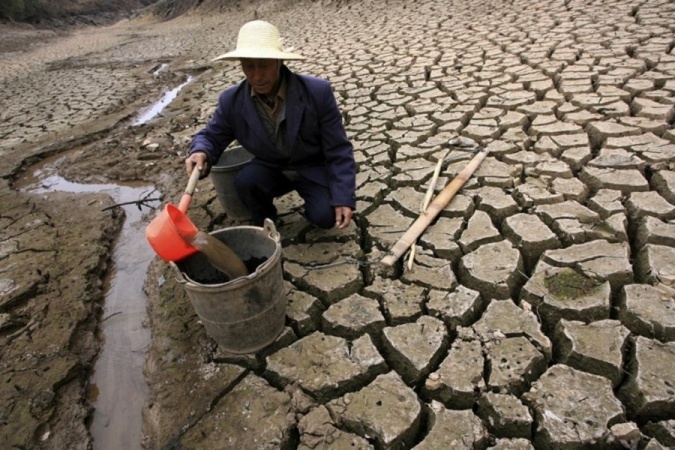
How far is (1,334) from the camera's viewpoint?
2398 mm

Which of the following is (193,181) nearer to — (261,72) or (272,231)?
(272,231)

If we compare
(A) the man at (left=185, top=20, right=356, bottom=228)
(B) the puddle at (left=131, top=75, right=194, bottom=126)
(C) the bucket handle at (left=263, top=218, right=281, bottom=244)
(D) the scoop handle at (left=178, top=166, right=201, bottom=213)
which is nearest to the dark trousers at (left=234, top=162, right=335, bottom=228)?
(A) the man at (left=185, top=20, right=356, bottom=228)

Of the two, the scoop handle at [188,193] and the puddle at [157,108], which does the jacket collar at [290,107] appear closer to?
the scoop handle at [188,193]

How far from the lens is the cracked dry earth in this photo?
1.65 meters

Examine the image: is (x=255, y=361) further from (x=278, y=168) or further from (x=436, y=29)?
(x=436, y=29)

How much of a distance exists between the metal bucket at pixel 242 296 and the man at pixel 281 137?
487 mm

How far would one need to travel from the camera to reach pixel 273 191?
273cm

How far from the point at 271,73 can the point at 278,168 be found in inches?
26.7

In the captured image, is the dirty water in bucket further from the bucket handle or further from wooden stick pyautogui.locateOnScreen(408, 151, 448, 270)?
wooden stick pyautogui.locateOnScreen(408, 151, 448, 270)

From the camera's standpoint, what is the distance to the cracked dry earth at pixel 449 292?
1652mm

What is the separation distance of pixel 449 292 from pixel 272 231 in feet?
3.18

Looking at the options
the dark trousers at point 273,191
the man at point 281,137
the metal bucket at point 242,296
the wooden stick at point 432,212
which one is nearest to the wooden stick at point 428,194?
the wooden stick at point 432,212

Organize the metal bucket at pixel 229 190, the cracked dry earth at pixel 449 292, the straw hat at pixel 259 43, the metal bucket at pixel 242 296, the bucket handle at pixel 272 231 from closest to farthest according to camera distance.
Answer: the cracked dry earth at pixel 449 292, the metal bucket at pixel 242 296, the bucket handle at pixel 272 231, the straw hat at pixel 259 43, the metal bucket at pixel 229 190

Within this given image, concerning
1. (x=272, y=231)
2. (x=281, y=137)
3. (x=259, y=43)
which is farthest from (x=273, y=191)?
(x=259, y=43)
